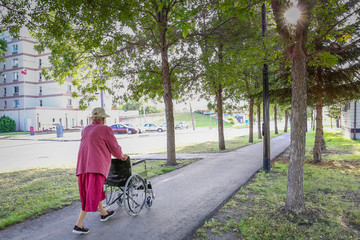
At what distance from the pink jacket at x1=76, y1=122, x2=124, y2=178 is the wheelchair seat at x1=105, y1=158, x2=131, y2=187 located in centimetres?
37

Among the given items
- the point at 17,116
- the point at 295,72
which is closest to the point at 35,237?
the point at 295,72

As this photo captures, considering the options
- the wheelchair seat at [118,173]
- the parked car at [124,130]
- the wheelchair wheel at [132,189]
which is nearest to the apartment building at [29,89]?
the parked car at [124,130]

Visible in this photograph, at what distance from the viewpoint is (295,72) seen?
492 centimetres

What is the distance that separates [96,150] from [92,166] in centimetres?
25

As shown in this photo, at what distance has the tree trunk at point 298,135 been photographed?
187 inches

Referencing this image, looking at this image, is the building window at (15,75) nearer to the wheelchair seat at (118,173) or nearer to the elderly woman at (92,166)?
the wheelchair seat at (118,173)

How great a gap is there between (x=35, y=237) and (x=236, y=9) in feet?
→ 15.5

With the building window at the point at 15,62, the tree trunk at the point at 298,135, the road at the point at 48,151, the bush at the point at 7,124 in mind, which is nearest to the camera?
the tree trunk at the point at 298,135

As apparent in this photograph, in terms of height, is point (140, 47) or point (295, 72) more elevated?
point (140, 47)

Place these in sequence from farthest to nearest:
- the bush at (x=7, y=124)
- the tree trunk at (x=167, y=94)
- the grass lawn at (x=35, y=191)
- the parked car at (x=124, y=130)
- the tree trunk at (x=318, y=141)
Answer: the bush at (x=7, y=124) → the parked car at (x=124, y=130) → the tree trunk at (x=318, y=141) → the tree trunk at (x=167, y=94) → the grass lawn at (x=35, y=191)

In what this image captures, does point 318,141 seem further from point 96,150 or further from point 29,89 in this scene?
point 29,89

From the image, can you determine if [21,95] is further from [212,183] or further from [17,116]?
[212,183]

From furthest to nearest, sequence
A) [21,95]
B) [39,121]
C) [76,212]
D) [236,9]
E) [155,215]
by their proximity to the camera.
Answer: [21,95] → [39,121] → [76,212] → [155,215] → [236,9]

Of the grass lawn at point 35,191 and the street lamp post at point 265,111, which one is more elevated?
the street lamp post at point 265,111
